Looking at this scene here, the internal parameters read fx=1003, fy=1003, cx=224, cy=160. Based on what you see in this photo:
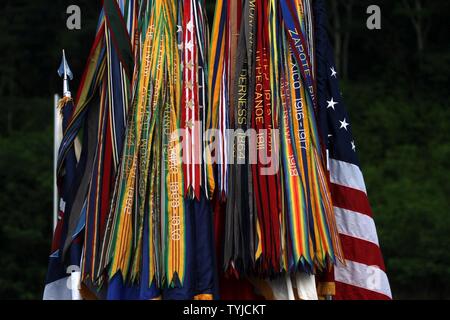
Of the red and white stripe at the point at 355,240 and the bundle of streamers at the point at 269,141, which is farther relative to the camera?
the red and white stripe at the point at 355,240

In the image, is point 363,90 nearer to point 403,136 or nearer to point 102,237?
point 403,136

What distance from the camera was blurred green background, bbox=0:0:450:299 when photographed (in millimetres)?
15188

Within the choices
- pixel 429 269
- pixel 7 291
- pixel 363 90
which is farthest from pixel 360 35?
pixel 7 291

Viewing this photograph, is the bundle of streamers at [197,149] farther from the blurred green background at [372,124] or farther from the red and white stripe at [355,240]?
the blurred green background at [372,124]

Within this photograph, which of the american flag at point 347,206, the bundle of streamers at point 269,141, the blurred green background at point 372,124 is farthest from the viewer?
the blurred green background at point 372,124

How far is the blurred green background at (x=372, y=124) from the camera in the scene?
49.8 feet

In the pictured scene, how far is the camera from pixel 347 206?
13.4 ft

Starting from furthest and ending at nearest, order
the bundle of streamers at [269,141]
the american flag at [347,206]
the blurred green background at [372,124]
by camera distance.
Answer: the blurred green background at [372,124], the american flag at [347,206], the bundle of streamers at [269,141]

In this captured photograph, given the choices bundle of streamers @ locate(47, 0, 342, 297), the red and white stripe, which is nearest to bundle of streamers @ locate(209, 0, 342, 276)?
bundle of streamers @ locate(47, 0, 342, 297)

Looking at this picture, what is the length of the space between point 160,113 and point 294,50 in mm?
577

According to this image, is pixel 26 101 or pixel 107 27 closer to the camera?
pixel 107 27

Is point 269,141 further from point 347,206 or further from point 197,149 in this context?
point 347,206

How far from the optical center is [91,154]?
404 cm

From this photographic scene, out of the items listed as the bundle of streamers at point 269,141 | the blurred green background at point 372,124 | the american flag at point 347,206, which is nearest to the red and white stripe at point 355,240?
the american flag at point 347,206
